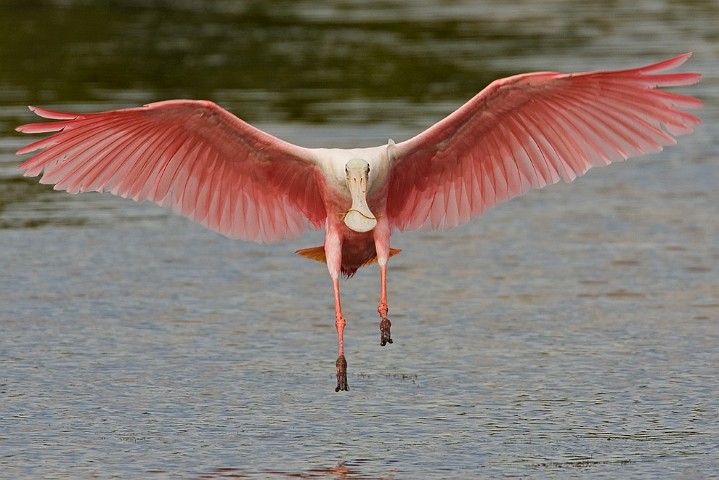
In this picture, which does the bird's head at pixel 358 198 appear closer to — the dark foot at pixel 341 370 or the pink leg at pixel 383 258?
the pink leg at pixel 383 258

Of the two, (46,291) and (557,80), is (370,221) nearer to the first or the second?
(557,80)

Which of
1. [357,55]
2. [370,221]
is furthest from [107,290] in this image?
[357,55]

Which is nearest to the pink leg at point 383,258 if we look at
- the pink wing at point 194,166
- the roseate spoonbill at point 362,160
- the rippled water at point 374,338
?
the roseate spoonbill at point 362,160

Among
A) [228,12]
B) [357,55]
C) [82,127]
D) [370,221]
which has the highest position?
[228,12]

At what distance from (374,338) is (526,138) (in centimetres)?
Result: 179

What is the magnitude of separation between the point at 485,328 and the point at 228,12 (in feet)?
69.1

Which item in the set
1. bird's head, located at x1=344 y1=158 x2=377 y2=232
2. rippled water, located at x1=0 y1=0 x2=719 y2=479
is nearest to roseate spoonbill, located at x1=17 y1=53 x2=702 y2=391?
bird's head, located at x1=344 y1=158 x2=377 y2=232

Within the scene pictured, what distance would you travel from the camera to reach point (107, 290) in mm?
11664

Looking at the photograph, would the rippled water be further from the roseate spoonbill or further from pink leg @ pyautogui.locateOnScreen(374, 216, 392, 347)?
the roseate spoonbill

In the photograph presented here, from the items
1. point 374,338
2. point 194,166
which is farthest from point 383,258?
point 374,338

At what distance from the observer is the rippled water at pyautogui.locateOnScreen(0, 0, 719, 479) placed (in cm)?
809

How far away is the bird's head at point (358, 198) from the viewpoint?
8555 millimetres

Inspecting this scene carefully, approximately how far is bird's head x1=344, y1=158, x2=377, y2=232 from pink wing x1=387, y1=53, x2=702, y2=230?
1.69ft

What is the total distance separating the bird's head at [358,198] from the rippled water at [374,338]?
39.2 inches
